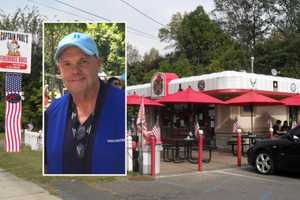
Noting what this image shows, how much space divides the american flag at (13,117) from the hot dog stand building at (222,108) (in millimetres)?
6939

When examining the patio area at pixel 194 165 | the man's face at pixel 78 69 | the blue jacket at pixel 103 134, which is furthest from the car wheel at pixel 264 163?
the man's face at pixel 78 69

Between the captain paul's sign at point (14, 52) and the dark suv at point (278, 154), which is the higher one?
the captain paul's sign at point (14, 52)

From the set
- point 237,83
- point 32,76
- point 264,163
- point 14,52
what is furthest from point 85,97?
point 32,76

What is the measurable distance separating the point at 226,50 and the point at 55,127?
179ft

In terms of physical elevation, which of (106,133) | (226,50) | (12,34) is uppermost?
(226,50)

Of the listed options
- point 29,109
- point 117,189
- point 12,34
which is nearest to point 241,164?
point 117,189

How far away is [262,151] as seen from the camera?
15.3 metres

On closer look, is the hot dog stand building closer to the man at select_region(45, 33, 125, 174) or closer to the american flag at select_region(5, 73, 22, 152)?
the american flag at select_region(5, 73, 22, 152)

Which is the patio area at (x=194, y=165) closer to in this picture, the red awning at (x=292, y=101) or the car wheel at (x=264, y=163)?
the car wheel at (x=264, y=163)

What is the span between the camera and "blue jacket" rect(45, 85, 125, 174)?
9.30 meters

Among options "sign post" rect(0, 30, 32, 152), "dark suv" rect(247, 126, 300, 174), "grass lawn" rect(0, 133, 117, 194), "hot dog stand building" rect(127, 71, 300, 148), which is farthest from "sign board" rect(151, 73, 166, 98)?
"dark suv" rect(247, 126, 300, 174)

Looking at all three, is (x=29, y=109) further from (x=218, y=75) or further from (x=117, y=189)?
(x=117, y=189)

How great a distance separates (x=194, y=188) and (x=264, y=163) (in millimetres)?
3529

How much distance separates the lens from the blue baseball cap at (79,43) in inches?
352
